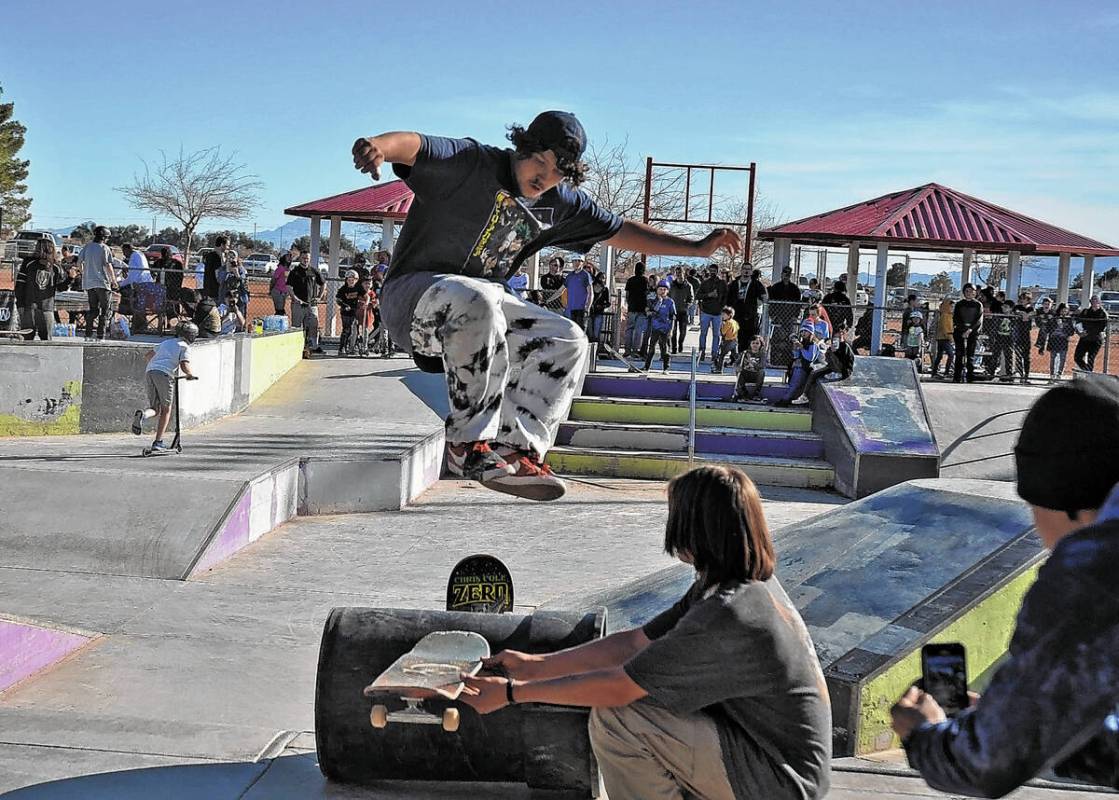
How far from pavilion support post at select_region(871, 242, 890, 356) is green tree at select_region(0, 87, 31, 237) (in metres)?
35.7

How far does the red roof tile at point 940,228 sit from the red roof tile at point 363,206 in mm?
7703

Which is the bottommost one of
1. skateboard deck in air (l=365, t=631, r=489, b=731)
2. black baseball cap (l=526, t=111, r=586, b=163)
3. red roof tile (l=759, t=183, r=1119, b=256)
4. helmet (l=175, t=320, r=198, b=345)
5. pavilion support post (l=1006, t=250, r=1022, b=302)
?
skateboard deck in air (l=365, t=631, r=489, b=731)

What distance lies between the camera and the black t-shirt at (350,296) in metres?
18.4

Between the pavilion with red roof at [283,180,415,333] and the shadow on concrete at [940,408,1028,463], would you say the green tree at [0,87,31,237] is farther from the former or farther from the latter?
the shadow on concrete at [940,408,1028,463]

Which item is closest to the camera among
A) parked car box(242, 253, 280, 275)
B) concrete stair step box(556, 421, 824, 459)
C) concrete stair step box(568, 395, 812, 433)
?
concrete stair step box(556, 421, 824, 459)

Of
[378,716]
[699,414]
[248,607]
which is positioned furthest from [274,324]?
[378,716]

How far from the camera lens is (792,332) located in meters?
18.2

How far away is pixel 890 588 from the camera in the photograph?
548cm

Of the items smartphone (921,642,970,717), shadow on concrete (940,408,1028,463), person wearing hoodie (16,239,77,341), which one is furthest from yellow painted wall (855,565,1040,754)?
person wearing hoodie (16,239,77,341)

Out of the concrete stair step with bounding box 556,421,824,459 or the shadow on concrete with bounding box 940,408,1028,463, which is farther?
the concrete stair step with bounding box 556,421,824,459

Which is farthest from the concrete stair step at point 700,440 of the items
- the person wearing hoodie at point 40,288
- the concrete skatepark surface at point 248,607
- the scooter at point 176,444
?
the person wearing hoodie at point 40,288

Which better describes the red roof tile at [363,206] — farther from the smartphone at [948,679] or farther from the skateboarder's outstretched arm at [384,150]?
the smartphone at [948,679]

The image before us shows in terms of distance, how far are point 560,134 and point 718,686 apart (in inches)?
80.6

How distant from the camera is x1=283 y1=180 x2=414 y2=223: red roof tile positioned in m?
23.4
